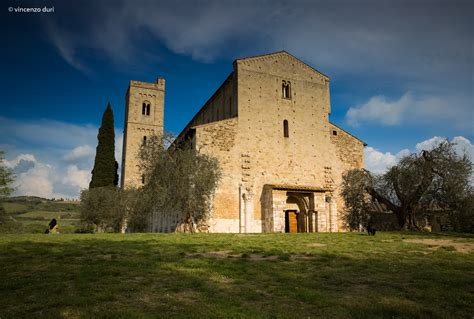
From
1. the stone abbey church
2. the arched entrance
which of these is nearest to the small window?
the stone abbey church

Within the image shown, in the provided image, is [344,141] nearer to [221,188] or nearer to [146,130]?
[221,188]

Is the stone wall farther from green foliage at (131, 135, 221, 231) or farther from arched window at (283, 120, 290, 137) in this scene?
green foliage at (131, 135, 221, 231)

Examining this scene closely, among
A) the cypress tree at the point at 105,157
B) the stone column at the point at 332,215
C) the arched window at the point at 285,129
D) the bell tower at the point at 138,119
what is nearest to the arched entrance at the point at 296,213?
the stone column at the point at 332,215

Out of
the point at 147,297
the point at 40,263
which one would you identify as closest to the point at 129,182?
the point at 40,263

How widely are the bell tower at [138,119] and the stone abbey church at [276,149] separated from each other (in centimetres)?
1944

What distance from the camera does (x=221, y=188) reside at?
27984 millimetres

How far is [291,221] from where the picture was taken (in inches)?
1202

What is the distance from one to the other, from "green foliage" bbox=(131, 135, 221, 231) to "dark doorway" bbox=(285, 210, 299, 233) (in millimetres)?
8014

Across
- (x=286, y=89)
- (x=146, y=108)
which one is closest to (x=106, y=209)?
(x=286, y=89)

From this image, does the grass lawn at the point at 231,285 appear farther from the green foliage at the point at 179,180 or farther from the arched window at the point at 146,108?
the arched window at the point at 146,108

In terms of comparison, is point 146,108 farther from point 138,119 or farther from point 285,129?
point 285,129

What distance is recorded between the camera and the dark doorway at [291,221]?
99.7 feet

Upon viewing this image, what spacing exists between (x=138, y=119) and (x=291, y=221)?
117ft

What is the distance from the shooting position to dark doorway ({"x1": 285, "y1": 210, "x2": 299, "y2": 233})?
30391 millimetres
